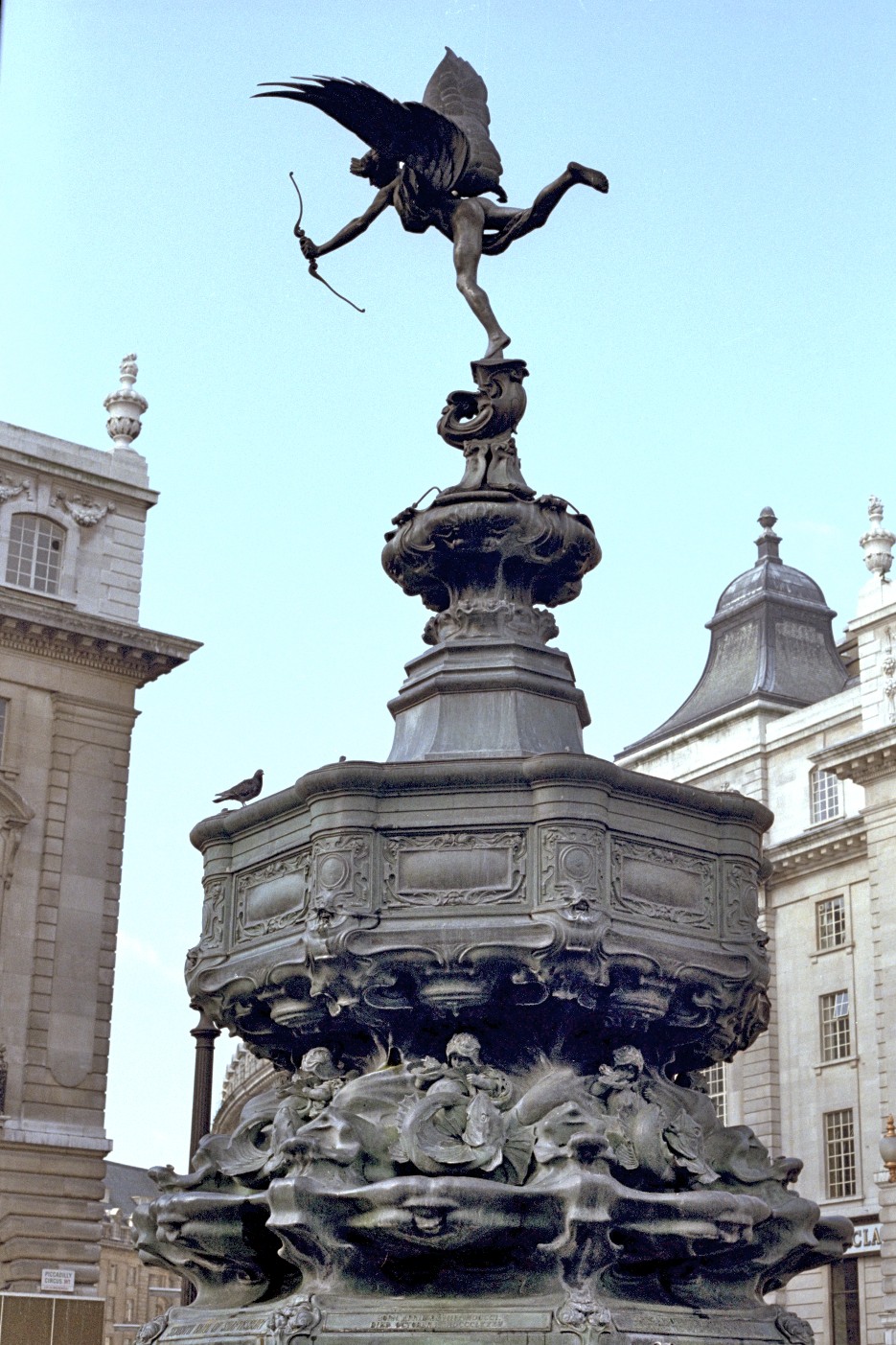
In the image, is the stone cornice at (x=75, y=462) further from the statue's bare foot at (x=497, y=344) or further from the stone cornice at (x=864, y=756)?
the statue's bare foot at (x=497, y=344)

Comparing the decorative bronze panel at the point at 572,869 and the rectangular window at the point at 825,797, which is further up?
the rectangular window at the point at 825,797

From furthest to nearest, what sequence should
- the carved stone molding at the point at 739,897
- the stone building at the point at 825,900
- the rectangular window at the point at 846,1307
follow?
1. the rectangular window at the point at 846,1307
2. the stone building at the point at 825,900
3. the carved stone molding at the point at 739,897

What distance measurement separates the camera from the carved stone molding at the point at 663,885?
34.4 feet

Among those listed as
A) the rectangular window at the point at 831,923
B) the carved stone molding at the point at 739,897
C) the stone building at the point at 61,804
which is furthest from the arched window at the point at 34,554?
the carved stone molding at the point at 739,897

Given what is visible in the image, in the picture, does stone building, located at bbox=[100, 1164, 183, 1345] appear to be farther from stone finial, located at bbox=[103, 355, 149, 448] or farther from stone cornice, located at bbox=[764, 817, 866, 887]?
stone finial, located at bbox=[103, 355, 149, 448]

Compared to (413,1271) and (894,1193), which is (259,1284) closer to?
(413,1271)

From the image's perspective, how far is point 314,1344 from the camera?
9.41 metres

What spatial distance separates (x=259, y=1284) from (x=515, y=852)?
3.07 metres

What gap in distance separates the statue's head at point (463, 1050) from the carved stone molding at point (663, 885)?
1126 mm

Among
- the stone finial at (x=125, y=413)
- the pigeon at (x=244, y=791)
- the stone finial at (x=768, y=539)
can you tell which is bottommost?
the pigeon at (x=244, y=791)

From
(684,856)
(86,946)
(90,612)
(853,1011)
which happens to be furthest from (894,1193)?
(684,856)

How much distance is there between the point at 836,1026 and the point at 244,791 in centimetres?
3998

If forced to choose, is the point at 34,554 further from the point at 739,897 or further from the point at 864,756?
the point at 739,897

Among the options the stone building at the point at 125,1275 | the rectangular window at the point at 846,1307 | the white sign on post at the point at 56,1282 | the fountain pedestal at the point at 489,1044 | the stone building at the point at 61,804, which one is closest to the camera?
the fountain pedestal at the point at 489,1044
